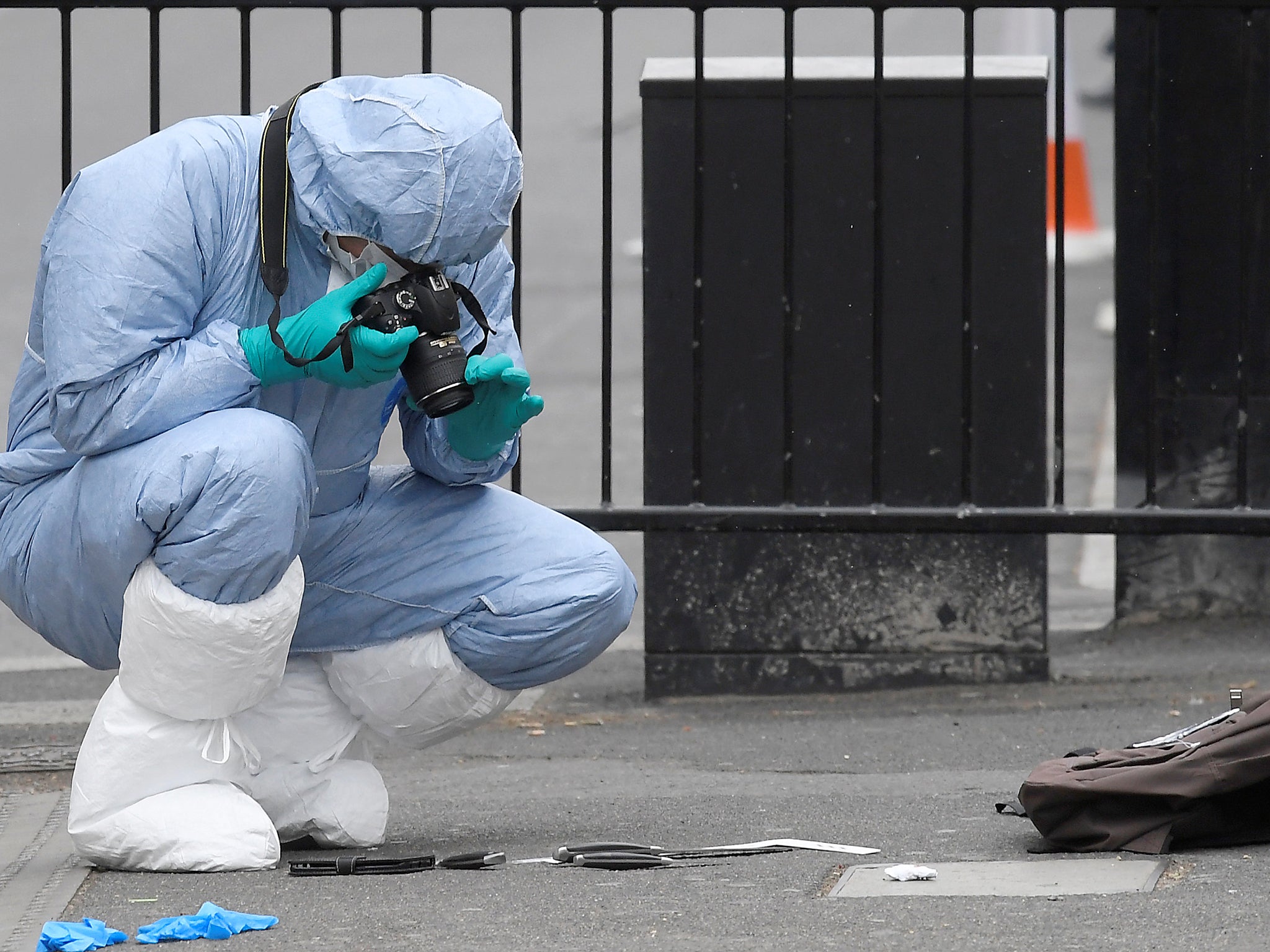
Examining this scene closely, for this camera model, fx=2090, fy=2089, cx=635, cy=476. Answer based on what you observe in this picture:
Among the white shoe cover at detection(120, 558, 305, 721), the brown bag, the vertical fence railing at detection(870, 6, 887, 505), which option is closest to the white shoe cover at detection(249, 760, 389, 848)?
the white shoe cover at detection(120, 558, 305, 721)

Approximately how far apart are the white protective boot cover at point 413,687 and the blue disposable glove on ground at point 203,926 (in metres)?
0.59

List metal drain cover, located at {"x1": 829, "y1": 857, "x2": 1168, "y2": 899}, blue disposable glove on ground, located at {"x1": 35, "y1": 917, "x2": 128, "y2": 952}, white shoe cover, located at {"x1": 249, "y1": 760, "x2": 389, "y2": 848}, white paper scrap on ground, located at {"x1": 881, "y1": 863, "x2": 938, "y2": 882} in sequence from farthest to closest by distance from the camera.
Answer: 1. white shoe cover, located at {"x1": 249, "y1": 760, "x2": 389, "y2": 848}
2. white paper scrap on ground, located at {"x1": 881, "y1": 863, "x2": 938, "y2": 882}
3. metal drain cover, located at {"x1": 829, "y1": 857, "x2": 1168, "y2": 899}
4. blue disposable glove on ground, located at {"x1": 35, "y1": 917, "x2": 128, "y2": 952}

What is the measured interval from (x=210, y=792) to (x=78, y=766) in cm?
19

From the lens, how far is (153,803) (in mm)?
2898

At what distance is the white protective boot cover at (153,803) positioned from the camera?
2.88 metres

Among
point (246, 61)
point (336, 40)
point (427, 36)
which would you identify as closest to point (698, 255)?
point (427, 36)

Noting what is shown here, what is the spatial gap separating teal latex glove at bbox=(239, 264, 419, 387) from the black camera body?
0.02 metres

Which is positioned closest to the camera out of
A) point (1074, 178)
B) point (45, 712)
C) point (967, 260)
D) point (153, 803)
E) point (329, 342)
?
point (329, 342)

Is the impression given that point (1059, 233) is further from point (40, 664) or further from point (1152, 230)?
point (40, 664)

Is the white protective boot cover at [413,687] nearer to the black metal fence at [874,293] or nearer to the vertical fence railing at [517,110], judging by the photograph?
the vertical fence railing at [517,110]

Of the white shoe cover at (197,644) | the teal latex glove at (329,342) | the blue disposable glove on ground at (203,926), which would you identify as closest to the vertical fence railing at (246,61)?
the teal latex glove at (329,342)

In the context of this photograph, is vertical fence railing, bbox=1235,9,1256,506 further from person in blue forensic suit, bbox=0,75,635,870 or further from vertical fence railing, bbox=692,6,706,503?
person in blue forensic suit, bbox=0,75,635,870

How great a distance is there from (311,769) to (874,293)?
1.69 metres

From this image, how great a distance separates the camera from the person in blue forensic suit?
2.79m
